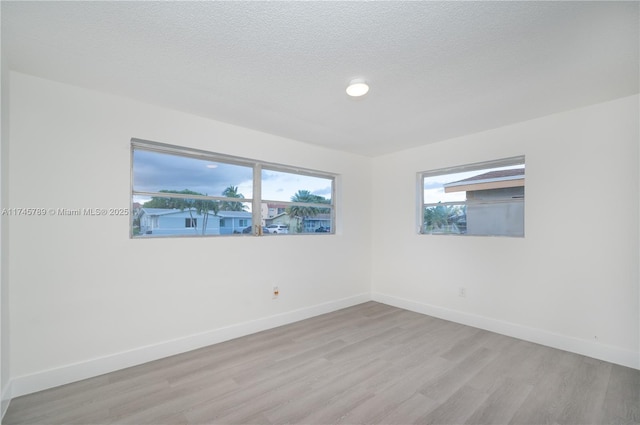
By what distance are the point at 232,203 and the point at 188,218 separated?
0.54m

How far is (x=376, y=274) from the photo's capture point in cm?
501

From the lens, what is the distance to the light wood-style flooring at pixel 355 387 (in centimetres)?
202

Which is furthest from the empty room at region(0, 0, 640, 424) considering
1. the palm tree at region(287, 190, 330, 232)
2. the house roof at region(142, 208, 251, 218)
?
the palm tree at region(287, 190, 330, 232)

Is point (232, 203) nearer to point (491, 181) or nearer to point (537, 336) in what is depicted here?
point (491, 181)

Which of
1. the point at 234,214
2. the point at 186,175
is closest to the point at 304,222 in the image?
the point at 234,214

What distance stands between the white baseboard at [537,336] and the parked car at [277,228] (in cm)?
217

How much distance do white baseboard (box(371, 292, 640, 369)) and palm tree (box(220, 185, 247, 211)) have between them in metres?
2.88

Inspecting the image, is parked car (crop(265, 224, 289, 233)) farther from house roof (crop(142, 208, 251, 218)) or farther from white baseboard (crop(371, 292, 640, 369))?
white baseboard (crop(371, 292, 640, 369))

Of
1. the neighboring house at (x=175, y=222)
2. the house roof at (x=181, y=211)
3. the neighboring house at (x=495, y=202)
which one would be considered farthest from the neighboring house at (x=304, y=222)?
the neighboring house at (x=495, y=202)

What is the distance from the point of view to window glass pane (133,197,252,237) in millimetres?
2926

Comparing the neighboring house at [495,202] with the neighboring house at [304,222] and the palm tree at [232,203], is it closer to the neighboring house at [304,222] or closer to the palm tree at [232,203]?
the neighboring house at [304,222]

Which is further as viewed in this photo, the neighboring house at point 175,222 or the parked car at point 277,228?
the parked car at point 277,228

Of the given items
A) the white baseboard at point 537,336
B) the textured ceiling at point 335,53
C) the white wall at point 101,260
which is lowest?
the white baseboard at point 537,336

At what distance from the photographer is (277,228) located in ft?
13.0
